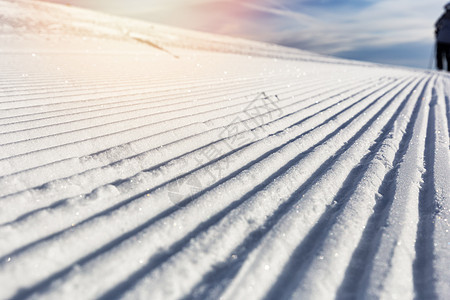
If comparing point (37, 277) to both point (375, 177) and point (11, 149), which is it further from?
point (375, 177)

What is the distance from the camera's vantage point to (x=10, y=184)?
137 centimetres

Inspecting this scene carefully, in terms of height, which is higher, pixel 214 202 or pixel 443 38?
pixel 443 38

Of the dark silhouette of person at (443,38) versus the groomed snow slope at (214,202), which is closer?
the groomed snow slope at (214,202)

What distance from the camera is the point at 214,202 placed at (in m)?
1.37

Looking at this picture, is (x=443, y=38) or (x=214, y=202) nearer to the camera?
(x=214, y=202)

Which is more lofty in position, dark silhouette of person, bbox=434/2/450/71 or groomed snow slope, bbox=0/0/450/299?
dark silhouette of person, bbox=434/2/450/71

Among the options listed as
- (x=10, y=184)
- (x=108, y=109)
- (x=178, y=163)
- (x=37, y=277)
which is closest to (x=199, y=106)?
(x=108, y=109)

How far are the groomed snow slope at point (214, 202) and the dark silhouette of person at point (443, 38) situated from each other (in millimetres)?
18769

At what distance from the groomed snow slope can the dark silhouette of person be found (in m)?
18.8

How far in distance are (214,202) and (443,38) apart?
2151 cm

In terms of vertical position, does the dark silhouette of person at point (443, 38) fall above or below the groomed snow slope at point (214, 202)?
above

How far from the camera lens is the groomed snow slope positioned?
973mm

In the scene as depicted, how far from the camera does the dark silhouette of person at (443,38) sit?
1743 cm

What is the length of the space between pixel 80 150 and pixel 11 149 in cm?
Result: 33
